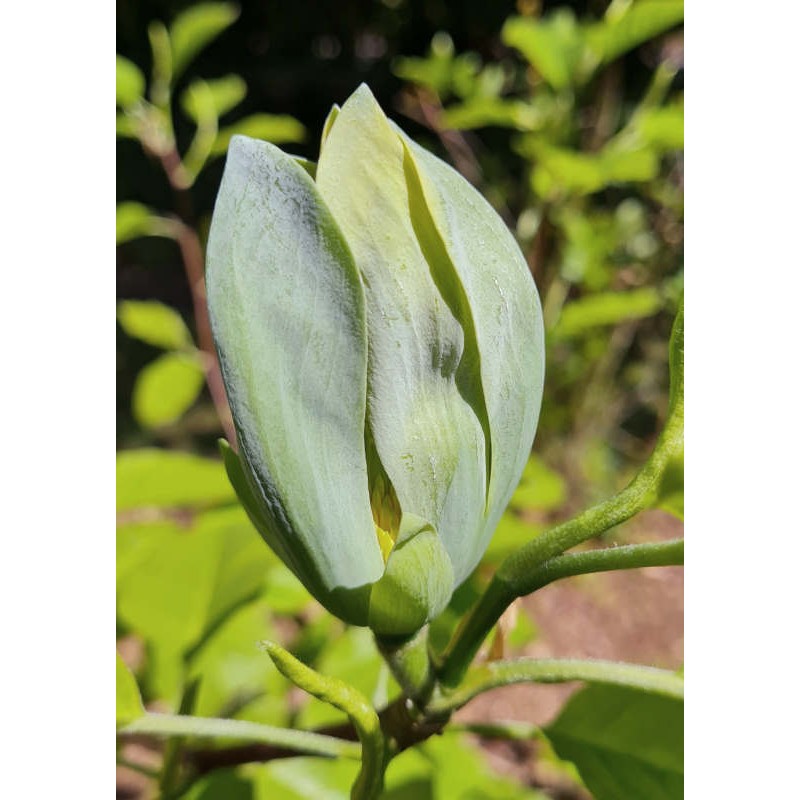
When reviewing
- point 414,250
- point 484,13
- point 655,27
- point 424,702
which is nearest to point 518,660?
point 424,702

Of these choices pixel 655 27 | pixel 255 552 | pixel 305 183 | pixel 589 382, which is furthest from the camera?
pixel 589 382

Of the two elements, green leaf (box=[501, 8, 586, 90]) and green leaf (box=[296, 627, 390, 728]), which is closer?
green leaf (box=[296, 627, 390, 728])

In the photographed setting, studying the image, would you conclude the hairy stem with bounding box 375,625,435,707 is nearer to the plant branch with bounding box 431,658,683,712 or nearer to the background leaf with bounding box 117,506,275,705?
the plant branch with bounding box 431,658,683,712

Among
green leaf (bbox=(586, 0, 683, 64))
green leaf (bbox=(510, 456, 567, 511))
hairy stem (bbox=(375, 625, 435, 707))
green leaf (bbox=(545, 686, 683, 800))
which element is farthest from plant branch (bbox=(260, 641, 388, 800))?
green leaf (bbox=(586, 0, 683, 64))

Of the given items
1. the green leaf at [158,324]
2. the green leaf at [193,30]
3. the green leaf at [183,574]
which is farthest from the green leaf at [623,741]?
the green leaf at [193,30]

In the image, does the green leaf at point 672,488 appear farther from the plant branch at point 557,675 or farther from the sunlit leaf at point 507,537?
the sunlit leaf at point 507,537

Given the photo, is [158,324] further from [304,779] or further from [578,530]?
[578,530]

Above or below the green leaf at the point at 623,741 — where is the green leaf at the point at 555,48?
above
